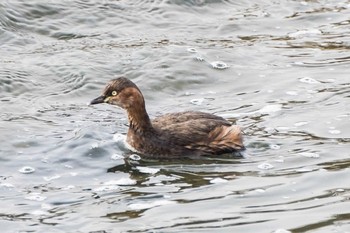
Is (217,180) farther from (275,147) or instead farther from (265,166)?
(275,147)

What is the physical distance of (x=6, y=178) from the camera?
9.98 metres

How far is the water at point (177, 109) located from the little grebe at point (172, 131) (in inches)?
8.2

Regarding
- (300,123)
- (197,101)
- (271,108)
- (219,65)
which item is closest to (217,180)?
(300,123)

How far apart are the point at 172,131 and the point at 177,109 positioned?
1.66 metres

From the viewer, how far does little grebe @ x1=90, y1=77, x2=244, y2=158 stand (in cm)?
1084

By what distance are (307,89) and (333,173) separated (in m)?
3.29

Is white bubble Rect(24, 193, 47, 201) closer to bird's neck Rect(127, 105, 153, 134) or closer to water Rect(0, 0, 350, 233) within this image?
water Rect(0, 0, 350, 233)

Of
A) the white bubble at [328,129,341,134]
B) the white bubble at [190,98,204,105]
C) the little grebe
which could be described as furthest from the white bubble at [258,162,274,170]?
the white bubble at [190,98,204,105]

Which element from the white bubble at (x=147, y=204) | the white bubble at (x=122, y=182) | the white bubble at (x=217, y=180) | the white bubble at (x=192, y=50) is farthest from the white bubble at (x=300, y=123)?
the white bubble at (x=192, y=50)

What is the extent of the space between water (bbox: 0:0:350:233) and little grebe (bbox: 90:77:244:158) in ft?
0.69

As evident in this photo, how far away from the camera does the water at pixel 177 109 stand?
29.1 feet

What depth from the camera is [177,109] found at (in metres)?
12.6

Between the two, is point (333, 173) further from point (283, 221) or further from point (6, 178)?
point (6, 178)

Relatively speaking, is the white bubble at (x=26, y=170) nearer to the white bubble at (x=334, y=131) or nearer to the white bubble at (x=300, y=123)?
the white bubble at (x=300, y=123)
